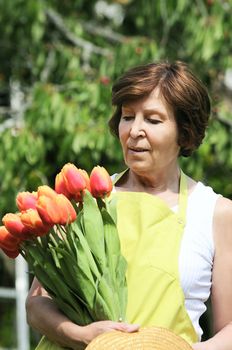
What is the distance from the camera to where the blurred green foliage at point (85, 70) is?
24.6ft

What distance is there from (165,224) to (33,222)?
39cm

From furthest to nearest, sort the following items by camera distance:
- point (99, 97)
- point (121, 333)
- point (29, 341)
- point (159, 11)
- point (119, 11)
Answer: point (29, 341), point (119, 11), point (159, 11), point (99, 97), point (121, 333)

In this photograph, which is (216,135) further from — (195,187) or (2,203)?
(195,187)

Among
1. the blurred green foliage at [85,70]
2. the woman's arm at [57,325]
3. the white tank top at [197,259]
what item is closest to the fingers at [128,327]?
the woman's arm at [57,325]

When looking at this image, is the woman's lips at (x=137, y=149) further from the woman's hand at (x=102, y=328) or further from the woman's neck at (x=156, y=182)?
the woman's hand at (x=102, y=328)

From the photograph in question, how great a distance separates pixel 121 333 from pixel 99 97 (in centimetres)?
441

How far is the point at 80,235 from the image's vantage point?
3250 millimetres

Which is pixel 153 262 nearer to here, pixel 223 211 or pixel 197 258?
pixel 197 258

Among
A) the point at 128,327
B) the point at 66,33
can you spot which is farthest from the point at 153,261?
the point at 66,33

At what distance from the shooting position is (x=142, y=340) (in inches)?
122

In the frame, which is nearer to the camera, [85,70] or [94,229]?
[94,229]

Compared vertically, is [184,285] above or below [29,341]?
above

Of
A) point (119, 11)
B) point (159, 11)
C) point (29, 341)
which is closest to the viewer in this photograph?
point (159, 11)

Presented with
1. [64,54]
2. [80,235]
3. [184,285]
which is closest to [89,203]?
[80,235]
